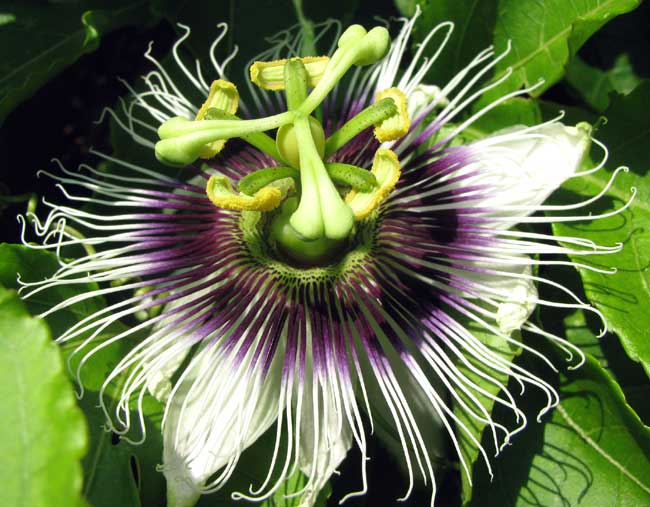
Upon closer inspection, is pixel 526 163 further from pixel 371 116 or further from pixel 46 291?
pixel 46 291

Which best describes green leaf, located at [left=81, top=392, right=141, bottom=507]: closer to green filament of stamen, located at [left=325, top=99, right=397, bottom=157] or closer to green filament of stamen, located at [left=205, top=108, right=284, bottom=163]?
green filament of stamen, located at [left=205, top=108, right=284, bottom=163]

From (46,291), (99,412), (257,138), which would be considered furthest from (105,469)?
(257,138)

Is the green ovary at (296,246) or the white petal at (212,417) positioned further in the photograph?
the green ovary at (296,246)

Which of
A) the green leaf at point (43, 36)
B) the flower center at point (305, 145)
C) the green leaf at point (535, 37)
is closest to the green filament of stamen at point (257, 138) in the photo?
the flower center at point (305, 145)

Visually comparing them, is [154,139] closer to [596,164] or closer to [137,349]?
[137,349]

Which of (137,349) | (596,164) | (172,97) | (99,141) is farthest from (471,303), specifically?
(99,141)

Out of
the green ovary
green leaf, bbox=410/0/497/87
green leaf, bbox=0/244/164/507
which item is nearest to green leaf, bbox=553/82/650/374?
green leaf, bbox=410/0/497/87

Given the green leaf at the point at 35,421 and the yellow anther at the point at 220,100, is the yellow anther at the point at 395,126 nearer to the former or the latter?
the yellow anther at the point at 220,100
